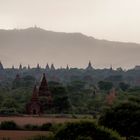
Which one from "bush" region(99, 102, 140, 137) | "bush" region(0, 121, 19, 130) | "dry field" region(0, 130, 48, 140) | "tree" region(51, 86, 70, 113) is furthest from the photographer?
"tree" region(51, 86, 70, 113)

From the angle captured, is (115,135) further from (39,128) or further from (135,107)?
(39,128)

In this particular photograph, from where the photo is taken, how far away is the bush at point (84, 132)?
30.5 metres

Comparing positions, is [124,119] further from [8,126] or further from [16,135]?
[8,126]

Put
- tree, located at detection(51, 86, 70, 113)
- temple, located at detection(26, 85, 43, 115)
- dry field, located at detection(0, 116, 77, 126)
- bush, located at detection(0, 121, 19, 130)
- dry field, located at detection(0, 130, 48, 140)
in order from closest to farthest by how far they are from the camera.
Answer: dry field, located at detection(0, 130, 48, 140) < bush, located at detection(0, 121, 19, 130) < dry field, located at detection(0, 116, 77, 126) < temple, located at detection(26, 85, 43, 115) < tree, located at detection(51, 86, 70, 113)

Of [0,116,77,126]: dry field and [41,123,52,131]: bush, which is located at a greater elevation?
[41,123,52,131]: bush

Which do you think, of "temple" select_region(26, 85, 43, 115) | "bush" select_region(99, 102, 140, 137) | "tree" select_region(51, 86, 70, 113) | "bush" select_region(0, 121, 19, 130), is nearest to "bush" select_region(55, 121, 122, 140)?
"bush" select_region(99, 102, 140, 137)

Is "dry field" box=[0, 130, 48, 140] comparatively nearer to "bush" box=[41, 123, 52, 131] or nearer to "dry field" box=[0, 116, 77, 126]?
"bush" box=[41, 123, 52, 131]

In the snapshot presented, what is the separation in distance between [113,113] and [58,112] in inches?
1114

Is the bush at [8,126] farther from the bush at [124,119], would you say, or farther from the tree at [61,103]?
the tree at [61,103]

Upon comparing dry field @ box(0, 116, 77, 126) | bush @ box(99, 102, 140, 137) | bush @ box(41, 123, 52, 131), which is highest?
bush @ box(99, 102, 140, 137)

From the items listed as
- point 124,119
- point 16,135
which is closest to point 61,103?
point 16,135

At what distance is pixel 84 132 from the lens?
31.3 meters

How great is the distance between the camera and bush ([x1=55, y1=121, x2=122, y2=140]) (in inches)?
1203

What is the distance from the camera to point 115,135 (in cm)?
3036
